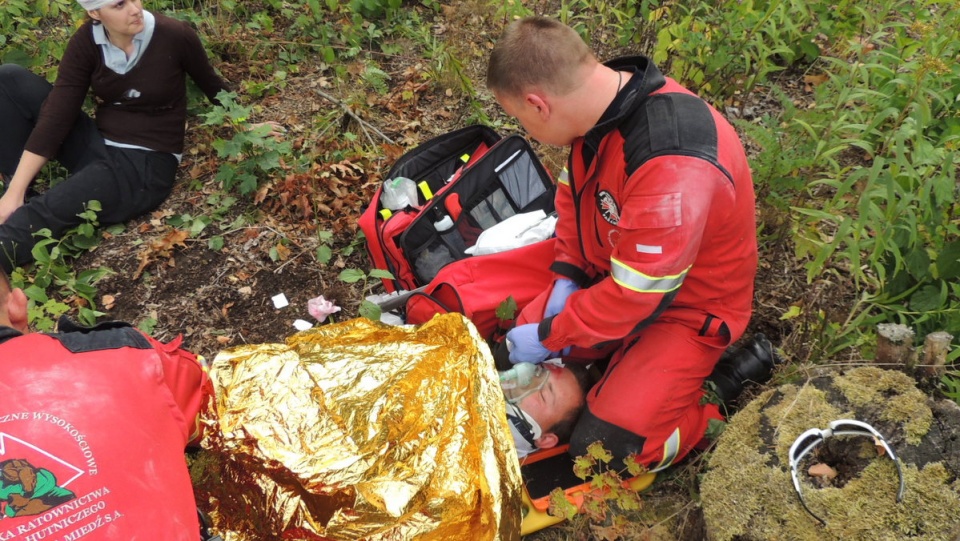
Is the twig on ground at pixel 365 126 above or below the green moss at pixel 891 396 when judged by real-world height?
below

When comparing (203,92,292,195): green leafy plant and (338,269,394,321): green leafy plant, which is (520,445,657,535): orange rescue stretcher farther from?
(203,92,292,195): green leafy plant

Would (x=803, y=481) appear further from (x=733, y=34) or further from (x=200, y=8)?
(x=200, y=8)

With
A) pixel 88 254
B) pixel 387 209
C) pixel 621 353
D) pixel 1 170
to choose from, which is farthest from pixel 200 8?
pixel 621 353

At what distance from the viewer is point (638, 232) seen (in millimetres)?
2070

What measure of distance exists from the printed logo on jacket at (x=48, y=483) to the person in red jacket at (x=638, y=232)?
1604 mm

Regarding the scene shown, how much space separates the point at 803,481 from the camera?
5.74 ft

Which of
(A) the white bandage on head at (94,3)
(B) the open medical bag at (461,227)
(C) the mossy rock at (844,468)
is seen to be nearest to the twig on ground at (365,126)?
(B) the open medical bag at (461,227)

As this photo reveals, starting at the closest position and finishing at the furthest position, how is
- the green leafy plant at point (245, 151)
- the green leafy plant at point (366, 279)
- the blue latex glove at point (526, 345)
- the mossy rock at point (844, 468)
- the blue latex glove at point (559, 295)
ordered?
the mossy rock at point (844, 468)
the blue latex glove at point (526, 345)
the blue latex glove at point (559, 295)
the green leafy plant at point (366, 279)
the green leafy plant at point (245, 151)

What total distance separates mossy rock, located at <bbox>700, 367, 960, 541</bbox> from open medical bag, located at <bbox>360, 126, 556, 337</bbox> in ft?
4.05

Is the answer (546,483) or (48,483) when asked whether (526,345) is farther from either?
(48,483)

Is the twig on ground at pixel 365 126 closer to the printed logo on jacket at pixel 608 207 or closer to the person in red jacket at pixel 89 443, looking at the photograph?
the printed logo on jacket at pixel 608 207

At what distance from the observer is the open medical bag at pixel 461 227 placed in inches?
113

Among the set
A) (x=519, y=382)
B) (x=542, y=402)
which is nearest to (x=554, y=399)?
(x=542, y=402)

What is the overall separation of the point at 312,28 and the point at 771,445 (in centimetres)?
457
